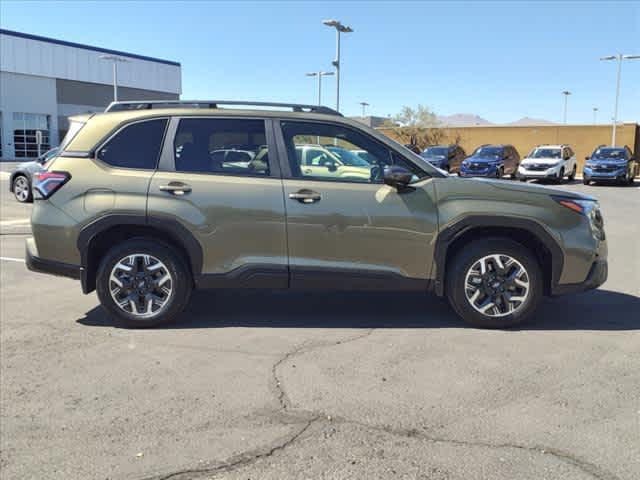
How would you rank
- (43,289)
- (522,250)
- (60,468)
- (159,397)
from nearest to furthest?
(60,468), (159,397), (522,250), (43,289)

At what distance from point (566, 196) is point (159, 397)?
3716 mm

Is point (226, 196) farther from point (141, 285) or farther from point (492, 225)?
point (492, 225)

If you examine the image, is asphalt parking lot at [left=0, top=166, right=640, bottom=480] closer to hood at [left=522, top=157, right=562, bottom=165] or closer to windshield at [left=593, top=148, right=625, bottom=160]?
hood at [left=522, top=157, right=562, bottom=165]

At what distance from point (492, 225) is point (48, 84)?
6295 cm

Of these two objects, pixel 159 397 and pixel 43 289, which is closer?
pixel 159 397

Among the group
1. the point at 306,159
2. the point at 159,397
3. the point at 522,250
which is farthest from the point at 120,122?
the point at 522,250

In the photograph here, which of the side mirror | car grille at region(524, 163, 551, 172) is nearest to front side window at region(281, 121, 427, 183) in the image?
the side mirror

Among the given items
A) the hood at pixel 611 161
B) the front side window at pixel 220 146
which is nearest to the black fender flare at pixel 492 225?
the front side window at pixel 220 146

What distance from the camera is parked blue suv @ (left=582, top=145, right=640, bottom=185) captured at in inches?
1006

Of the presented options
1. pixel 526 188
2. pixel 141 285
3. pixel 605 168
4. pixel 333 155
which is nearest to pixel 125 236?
pixel 141 285

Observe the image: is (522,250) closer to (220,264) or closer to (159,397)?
(220,264)

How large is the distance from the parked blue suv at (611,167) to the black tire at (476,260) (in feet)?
75.9

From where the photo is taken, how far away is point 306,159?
5234 mm

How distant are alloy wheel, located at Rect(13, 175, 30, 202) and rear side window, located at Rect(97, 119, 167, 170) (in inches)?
520
